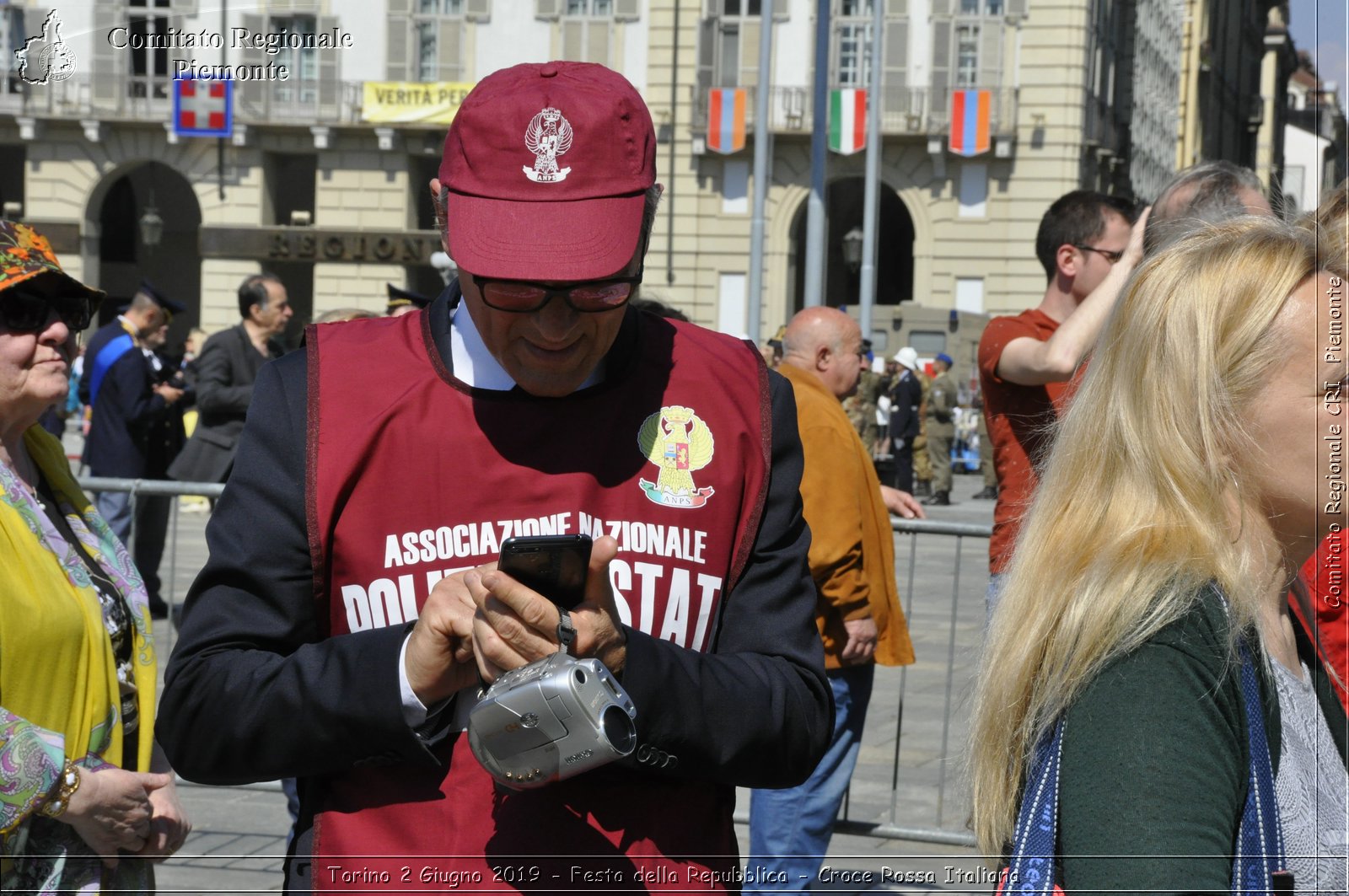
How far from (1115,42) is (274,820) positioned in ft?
90.6

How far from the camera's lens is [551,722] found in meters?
1.55

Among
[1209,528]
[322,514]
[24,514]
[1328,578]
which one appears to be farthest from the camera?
[1328,578]

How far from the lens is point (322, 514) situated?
1.78 metres

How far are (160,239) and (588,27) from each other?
16.4 meters

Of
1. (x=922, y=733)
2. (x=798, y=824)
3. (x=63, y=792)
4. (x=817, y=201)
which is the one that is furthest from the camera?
(x=817, y=201)

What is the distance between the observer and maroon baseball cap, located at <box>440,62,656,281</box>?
173 centimetres

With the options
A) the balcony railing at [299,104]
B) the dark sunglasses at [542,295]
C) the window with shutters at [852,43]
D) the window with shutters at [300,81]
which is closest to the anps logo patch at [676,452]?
the dark sunglasses at [542,295]

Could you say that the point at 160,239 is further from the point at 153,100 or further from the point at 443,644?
the point at 443,644

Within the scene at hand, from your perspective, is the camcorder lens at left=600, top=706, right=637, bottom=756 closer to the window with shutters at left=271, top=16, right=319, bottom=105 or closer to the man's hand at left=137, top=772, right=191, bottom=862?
the man's hand at left=137, top=772, right=191, bottom=862

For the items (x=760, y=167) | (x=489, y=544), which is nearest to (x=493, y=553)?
(x=489, y=544)

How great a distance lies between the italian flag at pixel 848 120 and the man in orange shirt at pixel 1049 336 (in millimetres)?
27451

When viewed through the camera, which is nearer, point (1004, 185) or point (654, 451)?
point (654, 451)

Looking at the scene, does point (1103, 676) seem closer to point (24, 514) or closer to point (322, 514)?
point (322, 514)

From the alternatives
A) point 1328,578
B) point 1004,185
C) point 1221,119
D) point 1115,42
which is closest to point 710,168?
point 1004,185
